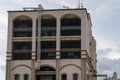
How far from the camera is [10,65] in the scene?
138125 millimetres

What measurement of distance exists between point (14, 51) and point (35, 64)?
9.06 meters

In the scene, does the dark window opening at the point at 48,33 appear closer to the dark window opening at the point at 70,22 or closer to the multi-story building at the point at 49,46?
the multi-story building at the point at 49,46

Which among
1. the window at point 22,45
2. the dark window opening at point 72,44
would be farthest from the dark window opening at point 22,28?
the dark window opening at point 72,44

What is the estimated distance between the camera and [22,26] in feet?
468

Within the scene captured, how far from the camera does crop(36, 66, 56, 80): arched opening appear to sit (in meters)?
137

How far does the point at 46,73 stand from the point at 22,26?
19.1m

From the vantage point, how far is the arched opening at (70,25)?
452 ft

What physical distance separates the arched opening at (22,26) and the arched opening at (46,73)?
1290 cm

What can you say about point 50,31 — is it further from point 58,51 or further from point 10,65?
point 10,65

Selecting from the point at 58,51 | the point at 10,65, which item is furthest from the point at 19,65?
the point at 58,51

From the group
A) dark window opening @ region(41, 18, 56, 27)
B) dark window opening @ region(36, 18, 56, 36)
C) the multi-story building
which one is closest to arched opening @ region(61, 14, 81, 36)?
the multi-story building

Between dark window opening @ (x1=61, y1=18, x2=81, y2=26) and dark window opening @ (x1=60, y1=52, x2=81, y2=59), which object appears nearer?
dark window opening @ (x1=60, y1=52, x2=81, y2=59)

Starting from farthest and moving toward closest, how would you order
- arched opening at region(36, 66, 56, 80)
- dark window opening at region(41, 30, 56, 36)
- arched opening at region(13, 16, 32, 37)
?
arched opening at region(13, 16, 32, 37) → dark window opening at region(41, 30, 56, 36) → arched opening at region(36, 66, 56, 80)

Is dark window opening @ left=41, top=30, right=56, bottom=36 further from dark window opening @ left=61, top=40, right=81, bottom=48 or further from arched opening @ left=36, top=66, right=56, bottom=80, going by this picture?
arched opening @ left=36, top=66, right=56, bottom=80
